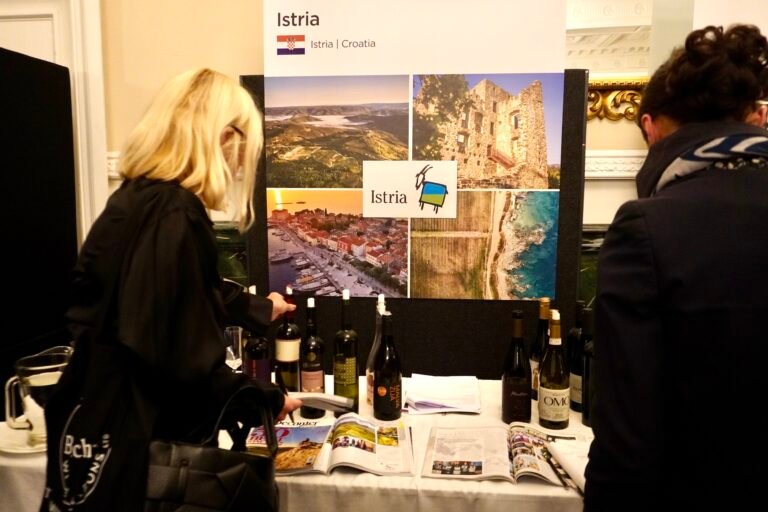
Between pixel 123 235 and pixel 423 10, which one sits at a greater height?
pixel 423 10

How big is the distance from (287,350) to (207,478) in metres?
0.63

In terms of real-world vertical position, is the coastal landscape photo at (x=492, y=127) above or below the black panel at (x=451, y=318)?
above

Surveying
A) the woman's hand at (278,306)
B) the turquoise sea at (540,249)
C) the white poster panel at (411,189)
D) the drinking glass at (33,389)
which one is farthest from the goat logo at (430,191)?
the drinking glass at (33,389)

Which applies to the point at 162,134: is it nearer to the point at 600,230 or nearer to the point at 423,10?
the point at 423,10

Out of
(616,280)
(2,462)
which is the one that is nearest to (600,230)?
(616,280)

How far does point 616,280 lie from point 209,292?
660mm

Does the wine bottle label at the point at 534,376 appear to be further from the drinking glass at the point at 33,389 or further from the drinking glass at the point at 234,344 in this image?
the drinking glass at the point at 33,389

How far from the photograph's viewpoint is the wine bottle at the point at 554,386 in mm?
1477

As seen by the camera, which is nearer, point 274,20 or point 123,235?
point 123,235

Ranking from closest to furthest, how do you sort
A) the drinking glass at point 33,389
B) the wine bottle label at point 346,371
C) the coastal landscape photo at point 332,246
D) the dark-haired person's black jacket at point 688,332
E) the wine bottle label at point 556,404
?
the dark-haired person's black jacket at point 688,332
the drinking glass at point 33,389
the wine bottle label at point 556,404
the wine bottle label at point 346,371
the coastal landscape photo at point 332,246

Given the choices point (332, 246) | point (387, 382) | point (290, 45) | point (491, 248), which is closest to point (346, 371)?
point (387, 382)

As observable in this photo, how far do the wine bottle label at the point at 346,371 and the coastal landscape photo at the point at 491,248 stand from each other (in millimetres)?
423

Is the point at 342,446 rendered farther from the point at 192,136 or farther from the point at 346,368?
the point at 192,136

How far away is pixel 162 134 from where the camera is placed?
105 cm
